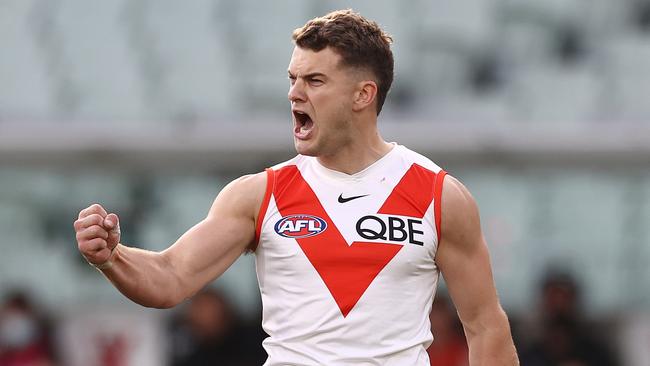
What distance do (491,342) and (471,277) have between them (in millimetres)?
268

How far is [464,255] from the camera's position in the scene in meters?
5.09

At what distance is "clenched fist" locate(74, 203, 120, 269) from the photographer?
4.50 m

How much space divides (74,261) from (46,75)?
1884mm

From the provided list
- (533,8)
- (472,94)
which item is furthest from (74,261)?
(533,8)

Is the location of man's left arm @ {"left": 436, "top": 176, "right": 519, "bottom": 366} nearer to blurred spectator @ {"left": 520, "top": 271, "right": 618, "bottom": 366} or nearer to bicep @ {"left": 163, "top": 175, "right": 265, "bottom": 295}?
bicep @ {"left": 163, "top": 175, "right": 265, "bottom": 295}

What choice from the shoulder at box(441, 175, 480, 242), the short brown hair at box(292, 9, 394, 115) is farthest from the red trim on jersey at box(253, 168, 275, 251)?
the shoulder at box(441, 175, 480, 242)

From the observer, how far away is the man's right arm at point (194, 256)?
15.8ft

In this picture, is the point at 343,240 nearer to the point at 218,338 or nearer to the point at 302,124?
the point at 302,124

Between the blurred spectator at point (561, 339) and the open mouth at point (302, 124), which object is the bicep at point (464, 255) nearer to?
the open mouth at point (302, 124)

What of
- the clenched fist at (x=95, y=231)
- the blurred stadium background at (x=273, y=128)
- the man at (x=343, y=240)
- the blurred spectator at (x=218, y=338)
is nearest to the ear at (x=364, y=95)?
the man at (x=343, y=240)

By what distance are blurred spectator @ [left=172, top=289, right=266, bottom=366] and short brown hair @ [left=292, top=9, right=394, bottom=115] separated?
4.37 m

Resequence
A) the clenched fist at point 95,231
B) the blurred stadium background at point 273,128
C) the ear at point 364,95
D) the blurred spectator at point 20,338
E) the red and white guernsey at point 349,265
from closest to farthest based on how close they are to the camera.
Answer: the clenched fist at point 95,231, the red and white guernsey at point 349,265, the ear at point 364,95, the blurred spectator at point 20,338, the blurred stadium background at point 273,128

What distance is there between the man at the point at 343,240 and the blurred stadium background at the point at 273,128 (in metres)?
5.91

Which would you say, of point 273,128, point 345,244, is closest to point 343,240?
point 345,244
